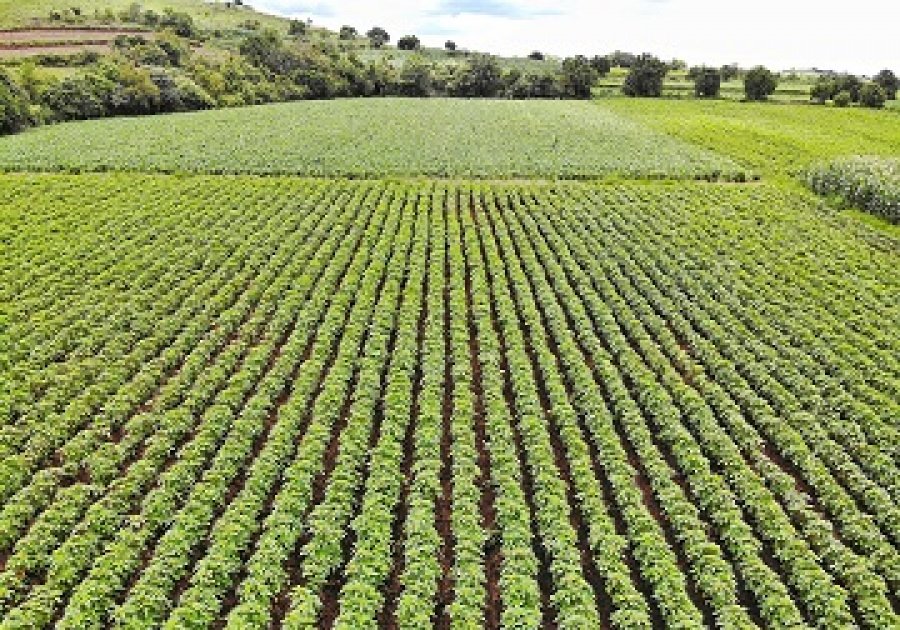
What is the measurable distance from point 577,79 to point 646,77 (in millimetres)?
11828

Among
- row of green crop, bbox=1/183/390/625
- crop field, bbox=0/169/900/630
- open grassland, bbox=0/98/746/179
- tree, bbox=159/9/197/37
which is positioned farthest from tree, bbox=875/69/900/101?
tree, bbox=159/9/197/37

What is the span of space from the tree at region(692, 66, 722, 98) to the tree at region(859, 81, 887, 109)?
21.8 meters

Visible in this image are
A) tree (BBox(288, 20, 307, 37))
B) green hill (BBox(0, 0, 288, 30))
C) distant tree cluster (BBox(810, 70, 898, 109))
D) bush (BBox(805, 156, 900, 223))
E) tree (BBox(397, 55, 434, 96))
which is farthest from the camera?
tree (BBox(288, 20, 307, 37))

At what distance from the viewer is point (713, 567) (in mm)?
15219

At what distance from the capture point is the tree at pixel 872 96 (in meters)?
104

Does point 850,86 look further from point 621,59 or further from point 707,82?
point 621,59

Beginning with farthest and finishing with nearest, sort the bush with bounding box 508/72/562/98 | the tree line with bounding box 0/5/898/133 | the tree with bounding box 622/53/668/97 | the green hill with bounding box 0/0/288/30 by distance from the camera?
the bush with bounding box 508/72/562/98 → the green hill with bounding box 0/0/288/30 → the tree with bounding box 622/53/668/97 → the tree line with bounding box 0/5/898/133

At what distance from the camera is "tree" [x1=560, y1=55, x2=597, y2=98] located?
389 ft

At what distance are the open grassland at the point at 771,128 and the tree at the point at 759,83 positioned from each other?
4764 millimetres

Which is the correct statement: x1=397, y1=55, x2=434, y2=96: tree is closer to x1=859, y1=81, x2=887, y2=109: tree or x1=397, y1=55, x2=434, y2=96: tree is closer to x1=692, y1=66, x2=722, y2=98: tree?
Answer: x1=692, y1=66, x2=722, y2=98: tree

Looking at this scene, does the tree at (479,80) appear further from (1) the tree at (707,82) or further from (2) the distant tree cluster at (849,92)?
(2) the distant tree cluster at (849,92)

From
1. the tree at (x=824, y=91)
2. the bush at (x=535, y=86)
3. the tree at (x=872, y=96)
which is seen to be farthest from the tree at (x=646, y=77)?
the tree at (x=872, y=96)

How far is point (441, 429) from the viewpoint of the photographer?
66.8ft

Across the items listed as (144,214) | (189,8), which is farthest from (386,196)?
(189,8)
